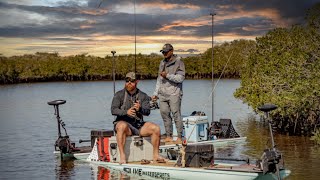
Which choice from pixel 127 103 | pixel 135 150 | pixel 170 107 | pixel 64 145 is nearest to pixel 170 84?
pixel 170 107

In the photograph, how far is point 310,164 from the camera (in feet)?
54.4

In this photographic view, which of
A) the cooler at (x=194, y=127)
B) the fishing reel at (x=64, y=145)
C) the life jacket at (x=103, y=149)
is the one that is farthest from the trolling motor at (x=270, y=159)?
the fishing reel at (x=64, y=145)

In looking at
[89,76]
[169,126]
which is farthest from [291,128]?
[89,76]

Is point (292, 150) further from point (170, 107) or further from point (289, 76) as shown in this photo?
point (170, 107)

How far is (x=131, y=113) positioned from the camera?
538 inches

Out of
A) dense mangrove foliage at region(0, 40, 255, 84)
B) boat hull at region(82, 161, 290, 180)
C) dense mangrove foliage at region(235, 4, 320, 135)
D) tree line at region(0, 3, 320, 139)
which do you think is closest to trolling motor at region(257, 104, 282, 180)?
boat hull at region(82, 161, 290, 180)

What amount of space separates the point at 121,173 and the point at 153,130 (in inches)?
56.6

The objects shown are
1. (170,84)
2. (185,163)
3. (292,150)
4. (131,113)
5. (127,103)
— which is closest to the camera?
(185,163)

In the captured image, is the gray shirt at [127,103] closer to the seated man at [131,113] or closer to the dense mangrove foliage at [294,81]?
the seated man at [131,113]

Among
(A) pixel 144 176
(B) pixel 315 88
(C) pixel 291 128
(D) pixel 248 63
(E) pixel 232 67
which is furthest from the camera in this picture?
(E) pixel 232 67

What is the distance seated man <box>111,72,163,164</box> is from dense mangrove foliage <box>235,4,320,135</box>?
692 cm

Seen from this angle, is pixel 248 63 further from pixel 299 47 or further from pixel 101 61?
pixel 101 61

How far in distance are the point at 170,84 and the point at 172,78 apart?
468 millimetres

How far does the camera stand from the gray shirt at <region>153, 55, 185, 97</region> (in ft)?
49.2
